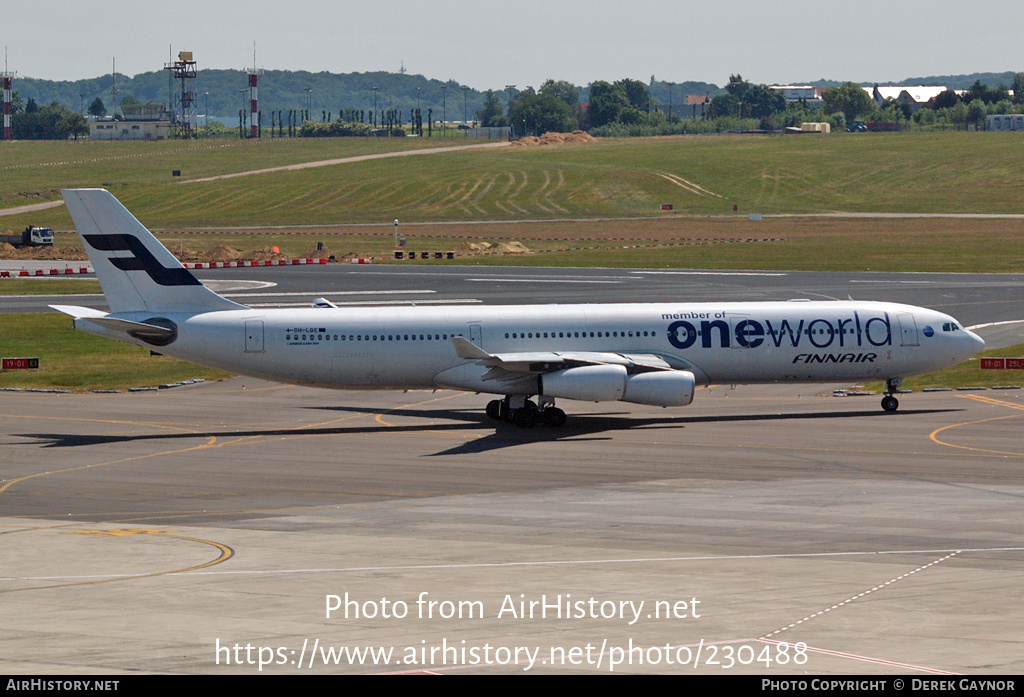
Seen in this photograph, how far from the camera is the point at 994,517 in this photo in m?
32.1

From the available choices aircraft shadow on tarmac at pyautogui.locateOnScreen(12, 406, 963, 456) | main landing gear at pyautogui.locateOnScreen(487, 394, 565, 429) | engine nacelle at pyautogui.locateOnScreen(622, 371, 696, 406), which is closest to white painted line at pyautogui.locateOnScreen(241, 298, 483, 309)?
aircraft shadow on tarmac at pyautogui.locateOnScreen(12, 406, 963, 456)

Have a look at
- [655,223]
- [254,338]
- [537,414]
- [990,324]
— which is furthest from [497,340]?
[655,223]

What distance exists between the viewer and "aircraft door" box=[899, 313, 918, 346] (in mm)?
52469

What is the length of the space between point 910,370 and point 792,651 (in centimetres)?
3526

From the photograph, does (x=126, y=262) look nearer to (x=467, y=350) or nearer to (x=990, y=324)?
Answer: (x=467, y=350)

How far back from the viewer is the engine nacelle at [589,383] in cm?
4775

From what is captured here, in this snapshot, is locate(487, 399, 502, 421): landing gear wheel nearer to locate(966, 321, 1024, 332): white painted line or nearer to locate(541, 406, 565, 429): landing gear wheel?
locate(541, 406, 565, 429): landing gear wheel

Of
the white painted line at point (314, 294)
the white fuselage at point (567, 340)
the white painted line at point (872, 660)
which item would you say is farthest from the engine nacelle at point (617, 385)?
the white painted line at point (314, 294)

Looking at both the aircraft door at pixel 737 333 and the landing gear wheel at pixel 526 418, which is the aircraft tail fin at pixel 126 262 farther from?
the aircraft door at pixel 737 333

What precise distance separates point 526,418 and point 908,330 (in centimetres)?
1697

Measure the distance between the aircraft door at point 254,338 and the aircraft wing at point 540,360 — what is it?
8.04 m

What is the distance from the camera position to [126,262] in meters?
49.4
